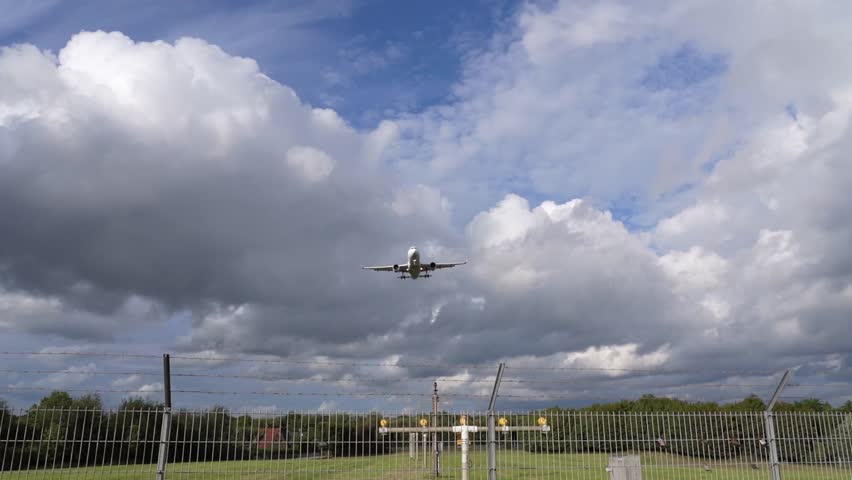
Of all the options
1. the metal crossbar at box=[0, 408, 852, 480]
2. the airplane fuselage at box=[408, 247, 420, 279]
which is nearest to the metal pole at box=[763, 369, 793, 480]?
the metal crossbar at box=[0, 408, 852, 480]

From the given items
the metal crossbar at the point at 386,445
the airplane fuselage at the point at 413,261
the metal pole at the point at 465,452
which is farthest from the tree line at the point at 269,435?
the airplane fuselage at the point at 413,261

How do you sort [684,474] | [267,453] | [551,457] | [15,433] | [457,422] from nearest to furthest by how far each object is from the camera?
[15,433] < [267,453] < [551,457] < [684,474] < [457,422]

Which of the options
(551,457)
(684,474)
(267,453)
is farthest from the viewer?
(684,474)

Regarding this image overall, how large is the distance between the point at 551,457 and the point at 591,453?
744mm

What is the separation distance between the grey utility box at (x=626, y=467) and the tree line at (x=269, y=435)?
24cm

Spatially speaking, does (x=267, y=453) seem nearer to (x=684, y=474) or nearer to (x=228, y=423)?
(x=228, y=423)

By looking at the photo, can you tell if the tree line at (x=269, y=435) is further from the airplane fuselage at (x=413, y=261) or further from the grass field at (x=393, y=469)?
the airplane fuselage at (x=413, y=261)

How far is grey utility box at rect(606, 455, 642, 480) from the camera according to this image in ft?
42.0

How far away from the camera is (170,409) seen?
11070 mm

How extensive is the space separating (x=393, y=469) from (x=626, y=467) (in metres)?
4.51

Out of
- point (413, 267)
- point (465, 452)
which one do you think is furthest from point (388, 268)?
point (465, 452)

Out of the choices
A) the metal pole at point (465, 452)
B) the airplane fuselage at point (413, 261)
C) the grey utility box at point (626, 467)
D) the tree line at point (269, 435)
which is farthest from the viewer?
the airplane fuselage at point (413, 261)

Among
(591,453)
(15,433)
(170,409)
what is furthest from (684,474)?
(15,433)

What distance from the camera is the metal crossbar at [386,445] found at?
34.8 feet
